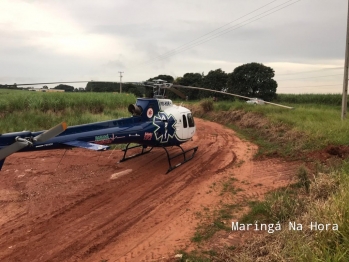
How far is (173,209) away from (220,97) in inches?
1384

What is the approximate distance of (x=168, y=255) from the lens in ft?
15.6

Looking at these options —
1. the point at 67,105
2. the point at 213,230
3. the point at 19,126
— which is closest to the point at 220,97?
the point at 67,105

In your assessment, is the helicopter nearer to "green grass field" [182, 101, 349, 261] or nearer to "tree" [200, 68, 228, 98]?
"green grass field" [182, 101, 349, 261]

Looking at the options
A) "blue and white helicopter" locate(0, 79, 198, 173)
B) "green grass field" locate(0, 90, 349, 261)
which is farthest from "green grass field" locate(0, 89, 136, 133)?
"blue and white helicopter" locate(0, 79, 198, 173)

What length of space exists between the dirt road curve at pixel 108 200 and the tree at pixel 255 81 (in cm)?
2929

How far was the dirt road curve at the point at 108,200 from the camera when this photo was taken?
202 inches

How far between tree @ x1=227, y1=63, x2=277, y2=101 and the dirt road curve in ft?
96.1

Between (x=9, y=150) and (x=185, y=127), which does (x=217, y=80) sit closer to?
(x=185, y=127)

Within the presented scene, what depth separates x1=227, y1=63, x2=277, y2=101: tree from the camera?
127 feet

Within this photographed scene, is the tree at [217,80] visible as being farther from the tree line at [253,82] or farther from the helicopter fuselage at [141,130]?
the helicopter fuselage at [141,130]

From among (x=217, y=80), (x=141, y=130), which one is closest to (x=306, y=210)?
(x=141, y=130)

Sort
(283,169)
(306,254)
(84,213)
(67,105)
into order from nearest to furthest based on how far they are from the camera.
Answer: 1. (306,254)
2. (84,213)
3. (283,169)
4. (67,105)

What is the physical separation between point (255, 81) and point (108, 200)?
35.5 m

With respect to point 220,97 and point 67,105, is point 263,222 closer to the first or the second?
point 67,105
